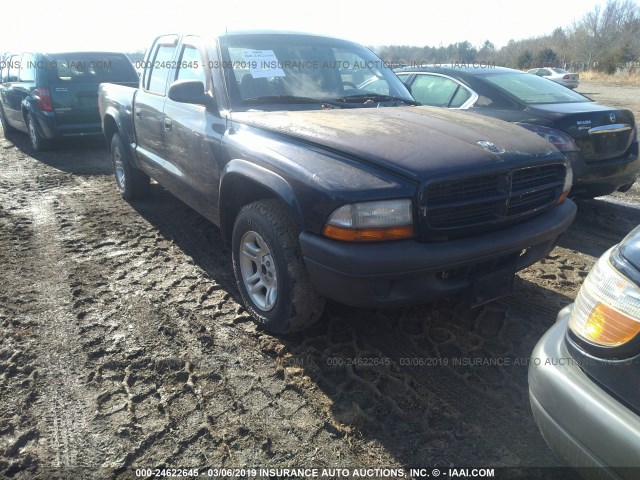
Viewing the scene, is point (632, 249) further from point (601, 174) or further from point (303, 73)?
point (601, 174)

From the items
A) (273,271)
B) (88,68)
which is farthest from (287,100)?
(88,68)

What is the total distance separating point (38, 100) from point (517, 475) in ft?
29.6

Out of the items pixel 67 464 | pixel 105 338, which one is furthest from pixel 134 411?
pixel 105 338

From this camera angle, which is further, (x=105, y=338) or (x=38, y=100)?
(x=38, y=100)

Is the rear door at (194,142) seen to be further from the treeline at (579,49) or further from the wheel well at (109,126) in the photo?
the treeline at (579,49)

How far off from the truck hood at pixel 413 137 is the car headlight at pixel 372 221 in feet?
0.62

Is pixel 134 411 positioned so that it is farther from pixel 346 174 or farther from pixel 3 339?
pixel 346 174

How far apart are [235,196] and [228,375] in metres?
1.23

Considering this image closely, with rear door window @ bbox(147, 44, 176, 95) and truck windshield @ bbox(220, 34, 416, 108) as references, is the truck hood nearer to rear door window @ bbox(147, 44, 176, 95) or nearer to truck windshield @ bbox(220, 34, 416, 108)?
truck windshield @ bbox(220, 34, 416, 108)

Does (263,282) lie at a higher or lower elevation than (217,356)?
higher

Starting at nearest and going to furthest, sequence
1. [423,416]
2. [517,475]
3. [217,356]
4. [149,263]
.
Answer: [517,475] → [423,416] → [217,356] → [149,263]

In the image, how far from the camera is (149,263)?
4176mm

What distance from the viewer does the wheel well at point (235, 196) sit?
3062 millimetres

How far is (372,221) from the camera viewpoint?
237cm
